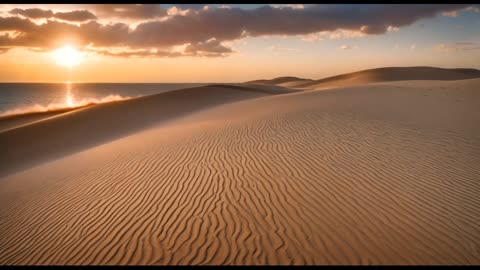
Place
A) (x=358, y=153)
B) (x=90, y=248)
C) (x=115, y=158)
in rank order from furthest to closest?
(x=115, y=158) → (x=358, y=153) → (x=90, y=248)

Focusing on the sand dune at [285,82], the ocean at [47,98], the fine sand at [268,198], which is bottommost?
the fine sand at [268,198]

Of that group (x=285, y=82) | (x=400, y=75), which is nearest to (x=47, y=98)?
(x=285, y=82)

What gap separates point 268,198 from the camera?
5223mm

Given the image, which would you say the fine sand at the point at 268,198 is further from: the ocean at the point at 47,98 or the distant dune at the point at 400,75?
the distant dune at the point at 400,75

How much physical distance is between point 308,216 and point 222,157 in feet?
11.7

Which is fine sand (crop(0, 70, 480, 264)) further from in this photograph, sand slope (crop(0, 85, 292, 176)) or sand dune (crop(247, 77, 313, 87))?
sand dune (crop(247, 77, 313, 87))

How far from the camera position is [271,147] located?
321 inches

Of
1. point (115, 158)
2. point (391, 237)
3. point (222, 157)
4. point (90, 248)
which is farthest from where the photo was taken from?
point (115, 158)

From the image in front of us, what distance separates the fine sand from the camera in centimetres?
396

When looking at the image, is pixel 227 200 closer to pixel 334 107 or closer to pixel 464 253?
pixel 464 253

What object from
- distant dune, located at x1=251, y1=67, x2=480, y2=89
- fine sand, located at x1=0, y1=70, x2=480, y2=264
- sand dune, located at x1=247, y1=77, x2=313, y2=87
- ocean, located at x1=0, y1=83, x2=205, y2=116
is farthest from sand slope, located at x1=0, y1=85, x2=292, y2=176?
sand dune, located at x1=247, y1=77, x2=313, y2=87

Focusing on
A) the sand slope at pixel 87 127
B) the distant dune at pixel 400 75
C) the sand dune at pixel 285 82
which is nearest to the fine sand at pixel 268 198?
the sand slope at pixel 87 127

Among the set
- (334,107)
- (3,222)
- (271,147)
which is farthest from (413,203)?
(334,107)

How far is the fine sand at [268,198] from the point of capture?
156 inches
